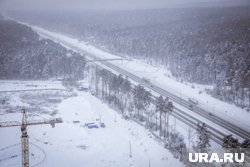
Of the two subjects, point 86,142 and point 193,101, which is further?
point 193,101

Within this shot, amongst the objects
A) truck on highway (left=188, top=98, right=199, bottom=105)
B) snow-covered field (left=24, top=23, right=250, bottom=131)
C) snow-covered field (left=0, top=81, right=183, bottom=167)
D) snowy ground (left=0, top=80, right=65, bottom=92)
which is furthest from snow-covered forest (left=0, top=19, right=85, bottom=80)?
truck on highway (left=188, top=98, right=199, bottom=105)

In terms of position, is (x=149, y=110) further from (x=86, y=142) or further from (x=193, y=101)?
(x=86, y=142)

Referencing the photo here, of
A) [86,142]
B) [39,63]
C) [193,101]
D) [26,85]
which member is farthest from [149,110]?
[39,63]

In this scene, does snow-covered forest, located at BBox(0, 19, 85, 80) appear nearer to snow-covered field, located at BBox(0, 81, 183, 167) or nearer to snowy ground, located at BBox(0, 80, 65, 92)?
snowy ground, located at BBox(0, 80, 65, 92)

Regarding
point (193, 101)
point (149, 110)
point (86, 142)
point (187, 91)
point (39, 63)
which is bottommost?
point (86, 142)

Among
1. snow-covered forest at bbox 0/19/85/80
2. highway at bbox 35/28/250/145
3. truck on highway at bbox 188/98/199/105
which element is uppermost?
snow-covered forest at bbox 0/19/85/80

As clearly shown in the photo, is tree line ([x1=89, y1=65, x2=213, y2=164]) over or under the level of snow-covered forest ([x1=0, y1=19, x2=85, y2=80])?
under

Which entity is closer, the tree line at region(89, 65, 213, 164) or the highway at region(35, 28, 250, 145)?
the tree line at region(89, 65, 213, 164)

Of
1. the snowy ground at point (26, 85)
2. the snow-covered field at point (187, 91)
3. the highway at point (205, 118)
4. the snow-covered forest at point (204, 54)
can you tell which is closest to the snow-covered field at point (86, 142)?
the highway at point (205, 118)

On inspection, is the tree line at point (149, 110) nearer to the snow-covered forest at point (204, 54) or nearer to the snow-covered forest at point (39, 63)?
the snow-covered forest at point (39, 63)
